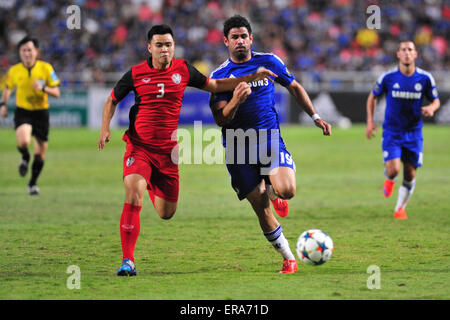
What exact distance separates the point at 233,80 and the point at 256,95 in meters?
0.32

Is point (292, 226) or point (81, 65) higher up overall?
point (81, 65)

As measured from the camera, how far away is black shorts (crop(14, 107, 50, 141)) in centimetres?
1423

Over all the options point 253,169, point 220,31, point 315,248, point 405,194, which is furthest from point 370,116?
point 220,31

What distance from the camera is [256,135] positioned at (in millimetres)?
7906

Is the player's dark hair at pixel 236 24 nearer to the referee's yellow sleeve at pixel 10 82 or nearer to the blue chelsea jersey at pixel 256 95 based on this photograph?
the blue chelsea jersey at pixel 256 95

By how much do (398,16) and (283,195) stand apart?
27.6 metres

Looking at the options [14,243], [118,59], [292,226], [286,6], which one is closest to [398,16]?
[286,6]

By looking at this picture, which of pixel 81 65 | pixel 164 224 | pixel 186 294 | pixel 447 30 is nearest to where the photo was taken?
pixel 186 294

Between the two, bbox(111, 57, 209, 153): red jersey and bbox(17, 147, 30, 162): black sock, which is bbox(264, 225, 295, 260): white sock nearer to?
bbox(111, 57, 209, 153): red jersey

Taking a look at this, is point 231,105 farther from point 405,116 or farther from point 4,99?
point 4,99

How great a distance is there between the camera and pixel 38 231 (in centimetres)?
1042

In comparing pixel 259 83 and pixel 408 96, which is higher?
pixel 408 96

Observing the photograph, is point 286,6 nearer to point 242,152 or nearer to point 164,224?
point 164,224

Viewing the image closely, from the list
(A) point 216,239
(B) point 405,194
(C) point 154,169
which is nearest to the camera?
(C) point 154,169
